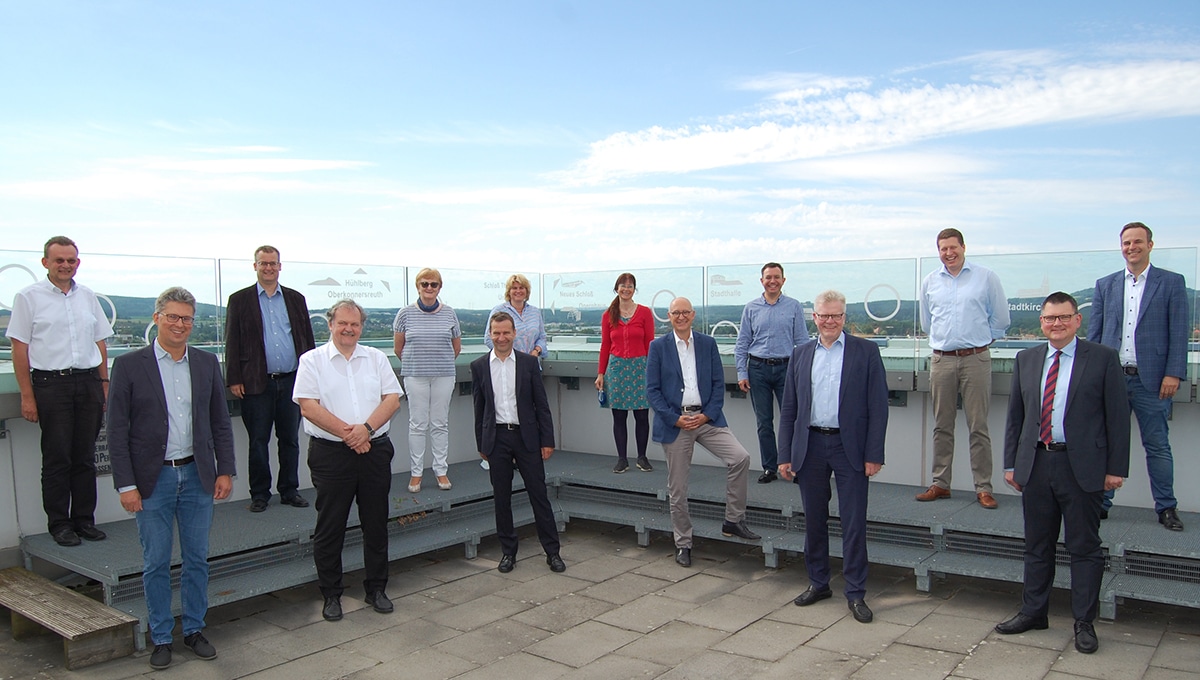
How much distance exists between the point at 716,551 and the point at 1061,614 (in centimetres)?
231

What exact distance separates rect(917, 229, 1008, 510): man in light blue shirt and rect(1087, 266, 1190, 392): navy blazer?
74 cm

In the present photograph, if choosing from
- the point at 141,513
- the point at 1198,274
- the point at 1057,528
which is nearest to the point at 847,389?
the point at 1057,528

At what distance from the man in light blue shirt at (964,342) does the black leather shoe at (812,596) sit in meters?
1.40

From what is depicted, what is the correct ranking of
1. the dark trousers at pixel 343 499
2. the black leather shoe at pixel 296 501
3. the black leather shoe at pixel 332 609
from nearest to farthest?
the dark trousers at pixel 343 499 < the black leather shoe at pixel 332 609 < the black leather shoe at pixel 296 501

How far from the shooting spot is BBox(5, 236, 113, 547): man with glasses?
4.95 m

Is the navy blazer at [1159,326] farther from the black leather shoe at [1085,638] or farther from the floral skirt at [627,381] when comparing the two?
the floral skirt at [627,381]

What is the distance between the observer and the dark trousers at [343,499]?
4.80 meters

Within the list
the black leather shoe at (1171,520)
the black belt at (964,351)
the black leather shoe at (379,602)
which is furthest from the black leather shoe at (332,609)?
the black leather shoe at (1171,520)

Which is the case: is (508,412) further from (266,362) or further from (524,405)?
(266,362)

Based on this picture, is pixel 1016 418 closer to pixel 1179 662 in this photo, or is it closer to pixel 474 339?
pixel 1179 662

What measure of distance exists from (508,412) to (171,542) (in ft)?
7.12

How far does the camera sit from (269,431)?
6.02 m

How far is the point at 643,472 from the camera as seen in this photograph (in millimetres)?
7203

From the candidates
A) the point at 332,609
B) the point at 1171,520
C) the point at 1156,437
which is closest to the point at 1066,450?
the point at 1156,437
